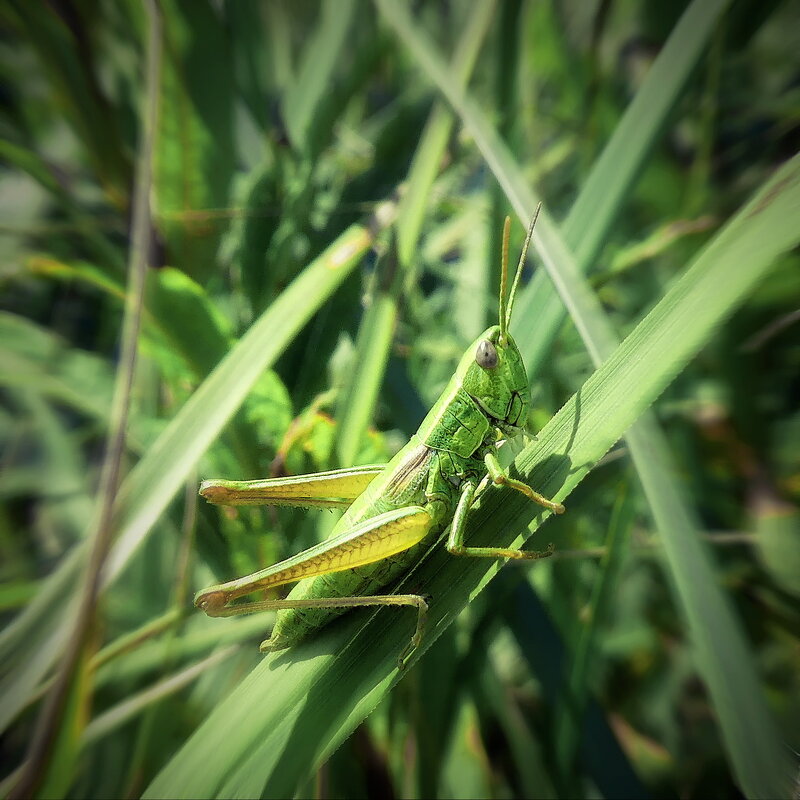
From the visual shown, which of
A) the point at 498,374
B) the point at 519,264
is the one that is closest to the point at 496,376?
the point at 498,374

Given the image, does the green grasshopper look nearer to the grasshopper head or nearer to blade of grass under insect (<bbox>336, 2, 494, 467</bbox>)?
the grasshopper head

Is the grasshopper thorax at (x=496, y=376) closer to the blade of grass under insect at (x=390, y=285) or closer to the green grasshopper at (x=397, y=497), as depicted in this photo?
the green grasshopper at (x=397, y=497)

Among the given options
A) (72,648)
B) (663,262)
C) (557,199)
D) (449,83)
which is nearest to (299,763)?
(72,648)

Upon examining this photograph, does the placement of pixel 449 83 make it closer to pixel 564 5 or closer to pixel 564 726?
pixel 564 5

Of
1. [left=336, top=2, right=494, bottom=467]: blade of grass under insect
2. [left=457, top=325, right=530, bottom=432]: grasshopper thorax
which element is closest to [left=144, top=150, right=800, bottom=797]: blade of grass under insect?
[left=457, top=325, right=530, bottom=432]: grasshopper thorax

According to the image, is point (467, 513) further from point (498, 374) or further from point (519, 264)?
point (519, 264)

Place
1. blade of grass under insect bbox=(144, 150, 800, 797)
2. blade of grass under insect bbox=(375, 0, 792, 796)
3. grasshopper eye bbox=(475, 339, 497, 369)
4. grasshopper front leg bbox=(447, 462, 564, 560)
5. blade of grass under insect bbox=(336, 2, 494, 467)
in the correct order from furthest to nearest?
1. blade of grass under insect bbox=(336, 2, 494, 467)
2. grasshopper eye bbox=(475, 339, 497, 369)
3. grasshopper front leg bbox=(447, 462, 564, 560)
4. blade of grass under insect bbox=(144, 150, 800, 797)
5. blade of grass under insect bbox=(375, 0, 792, 796)
